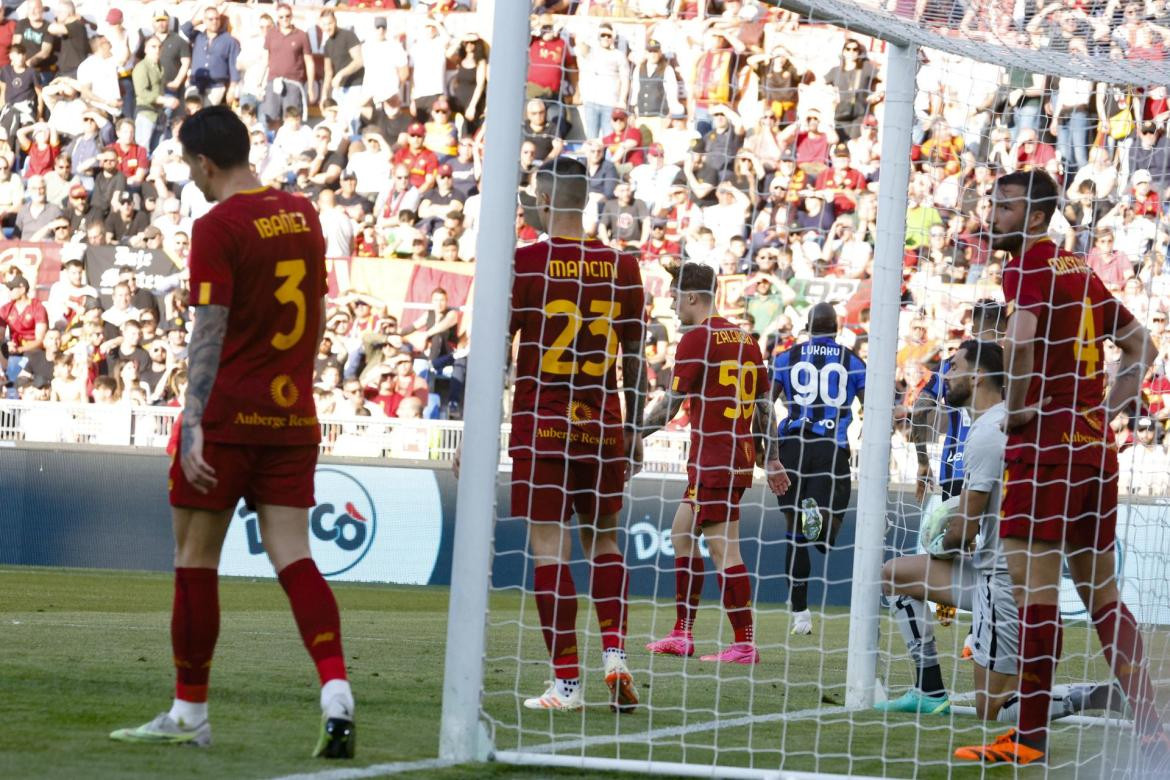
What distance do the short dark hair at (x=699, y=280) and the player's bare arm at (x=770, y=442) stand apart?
0.96 m

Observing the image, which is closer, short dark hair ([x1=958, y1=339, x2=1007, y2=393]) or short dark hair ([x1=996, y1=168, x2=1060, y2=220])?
short dark hair ([x1=996, y1=168, x2=1060, y2=220])

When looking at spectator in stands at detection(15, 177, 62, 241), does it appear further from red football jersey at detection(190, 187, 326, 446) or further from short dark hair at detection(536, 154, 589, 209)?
red football jersey at detection(190, 187, 326, 446)

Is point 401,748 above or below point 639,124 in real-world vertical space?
below

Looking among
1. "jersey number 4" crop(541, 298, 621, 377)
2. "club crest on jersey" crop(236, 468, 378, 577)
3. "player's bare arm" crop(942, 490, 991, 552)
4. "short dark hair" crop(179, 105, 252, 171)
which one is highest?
"short dark hair" crop(179, 105, 252, 171)

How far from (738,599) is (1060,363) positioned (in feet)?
10.5

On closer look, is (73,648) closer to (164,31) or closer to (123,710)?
(123,710)

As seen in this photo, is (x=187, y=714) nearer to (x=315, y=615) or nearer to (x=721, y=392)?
(x=315, y=615)

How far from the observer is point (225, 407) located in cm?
453

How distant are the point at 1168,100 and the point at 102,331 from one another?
13.6 m

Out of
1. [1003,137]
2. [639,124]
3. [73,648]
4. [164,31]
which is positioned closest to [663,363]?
[639,124]

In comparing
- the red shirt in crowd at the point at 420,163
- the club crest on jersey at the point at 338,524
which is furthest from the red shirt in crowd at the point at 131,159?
the club crest on jersey at the point at 338,524

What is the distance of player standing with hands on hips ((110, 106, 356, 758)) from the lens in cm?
446

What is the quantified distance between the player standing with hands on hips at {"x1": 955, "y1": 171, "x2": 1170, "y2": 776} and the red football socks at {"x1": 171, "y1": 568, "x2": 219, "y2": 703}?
8.05ft

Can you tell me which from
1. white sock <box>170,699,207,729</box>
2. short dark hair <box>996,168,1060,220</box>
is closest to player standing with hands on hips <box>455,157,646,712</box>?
short dark hair <box>996,168,1060,220</box>
